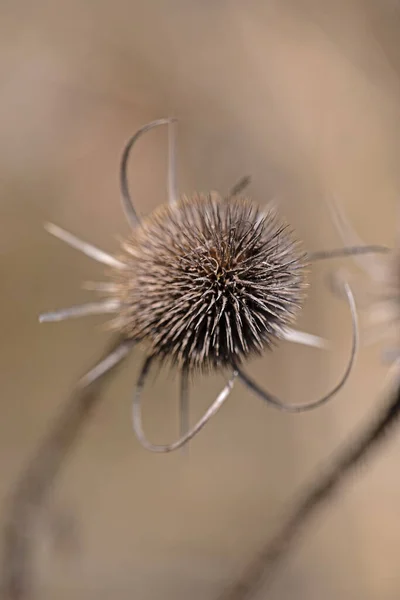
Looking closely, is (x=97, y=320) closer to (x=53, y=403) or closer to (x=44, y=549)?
(x=53, y=403)

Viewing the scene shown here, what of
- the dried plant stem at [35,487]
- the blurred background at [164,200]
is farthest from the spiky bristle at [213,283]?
the blurred background at [164,200]

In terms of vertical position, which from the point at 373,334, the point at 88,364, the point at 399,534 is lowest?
the point at 88,364

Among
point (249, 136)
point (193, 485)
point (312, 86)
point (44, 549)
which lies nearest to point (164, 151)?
point (249, 136)

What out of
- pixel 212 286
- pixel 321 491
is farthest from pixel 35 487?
pixel 212 286

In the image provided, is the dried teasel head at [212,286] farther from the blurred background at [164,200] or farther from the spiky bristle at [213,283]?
the blurred background at [164,200]

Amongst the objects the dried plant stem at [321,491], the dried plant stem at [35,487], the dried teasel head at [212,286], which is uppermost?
the dried teasel head at [212,286]

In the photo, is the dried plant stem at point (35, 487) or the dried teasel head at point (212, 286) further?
the dried plant stem at point (35, 487)
